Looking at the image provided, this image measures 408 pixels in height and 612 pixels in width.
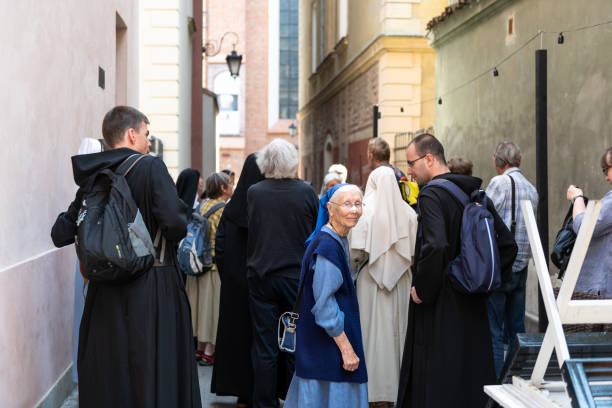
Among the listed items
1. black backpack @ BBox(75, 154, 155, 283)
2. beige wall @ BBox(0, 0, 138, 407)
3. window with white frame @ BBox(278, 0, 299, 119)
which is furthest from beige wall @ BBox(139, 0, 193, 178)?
window with white frame @ BBox(278, 0, 299, 119)

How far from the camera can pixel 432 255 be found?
4.47 metres

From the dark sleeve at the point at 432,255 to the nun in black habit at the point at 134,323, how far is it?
1.34m

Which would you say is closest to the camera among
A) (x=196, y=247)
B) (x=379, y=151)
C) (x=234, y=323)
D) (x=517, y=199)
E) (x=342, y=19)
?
(x=234, y=323)

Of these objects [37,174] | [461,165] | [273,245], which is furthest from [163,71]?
[273,245]

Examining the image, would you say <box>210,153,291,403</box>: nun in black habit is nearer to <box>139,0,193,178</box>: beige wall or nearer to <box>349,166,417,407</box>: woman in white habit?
<box>349,166,417,407</box>: woman in white habit

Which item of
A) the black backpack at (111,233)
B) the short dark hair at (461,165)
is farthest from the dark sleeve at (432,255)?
the short dark hair at (461,165)

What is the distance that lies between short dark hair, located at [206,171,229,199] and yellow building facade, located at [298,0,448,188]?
896 centimetres

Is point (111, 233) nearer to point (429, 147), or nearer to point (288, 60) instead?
point (429, 147)

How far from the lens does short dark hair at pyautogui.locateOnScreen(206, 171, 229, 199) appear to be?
25.3 feet

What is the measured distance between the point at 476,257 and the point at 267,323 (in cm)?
164

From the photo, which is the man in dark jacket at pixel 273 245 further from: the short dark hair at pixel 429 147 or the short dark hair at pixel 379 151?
the short dark hair at pixel 379 151

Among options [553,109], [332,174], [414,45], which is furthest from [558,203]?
[414,45]

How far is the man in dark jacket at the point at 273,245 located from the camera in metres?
5.39

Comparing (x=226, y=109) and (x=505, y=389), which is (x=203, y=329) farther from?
(x=226, y=109)
